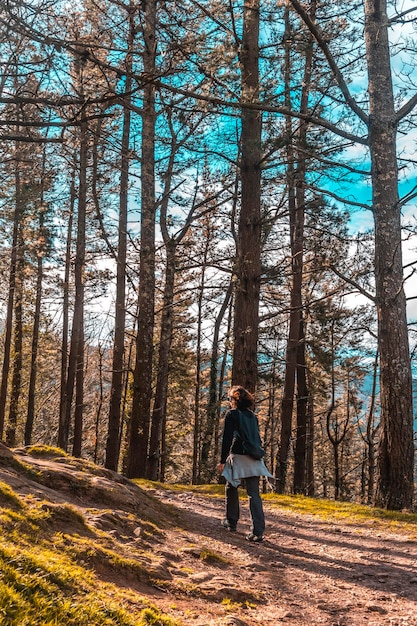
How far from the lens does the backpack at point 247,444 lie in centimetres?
643

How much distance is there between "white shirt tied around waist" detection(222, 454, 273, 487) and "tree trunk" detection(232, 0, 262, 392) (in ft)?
12.5

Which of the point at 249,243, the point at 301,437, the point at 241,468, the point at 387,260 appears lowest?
the point at 301,437

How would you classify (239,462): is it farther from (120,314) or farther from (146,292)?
(120,314)

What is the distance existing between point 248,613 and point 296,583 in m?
1.13

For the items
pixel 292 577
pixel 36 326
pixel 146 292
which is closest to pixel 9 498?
pixel 292 577

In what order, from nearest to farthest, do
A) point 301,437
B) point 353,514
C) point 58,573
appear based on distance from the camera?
point 58,573, point 353,514, point 301,437

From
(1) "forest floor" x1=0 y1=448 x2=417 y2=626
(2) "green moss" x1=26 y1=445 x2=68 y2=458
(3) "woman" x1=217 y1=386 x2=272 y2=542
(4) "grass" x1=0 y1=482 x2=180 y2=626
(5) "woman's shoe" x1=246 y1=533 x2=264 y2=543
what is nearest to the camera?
(4) "grass" x1=0 y1=482 x2=180 y2=626

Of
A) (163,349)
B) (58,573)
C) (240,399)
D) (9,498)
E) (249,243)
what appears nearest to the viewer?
(58,573)

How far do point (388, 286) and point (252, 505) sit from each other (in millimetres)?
4324

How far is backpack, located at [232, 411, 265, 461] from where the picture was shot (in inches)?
253

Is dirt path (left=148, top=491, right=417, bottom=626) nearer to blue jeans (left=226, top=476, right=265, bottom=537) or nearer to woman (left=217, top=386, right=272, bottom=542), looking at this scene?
blue jeans (left=226, top=476, right=265, bottom=537)

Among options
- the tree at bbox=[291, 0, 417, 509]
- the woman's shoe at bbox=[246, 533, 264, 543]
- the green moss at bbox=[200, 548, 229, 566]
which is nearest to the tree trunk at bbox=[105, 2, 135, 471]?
the tree at bbox=[291, 0, 417, 509]

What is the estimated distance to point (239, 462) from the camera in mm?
6477

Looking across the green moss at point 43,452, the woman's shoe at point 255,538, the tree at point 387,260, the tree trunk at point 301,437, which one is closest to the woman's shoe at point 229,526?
the woman's shoe at point 255,538
